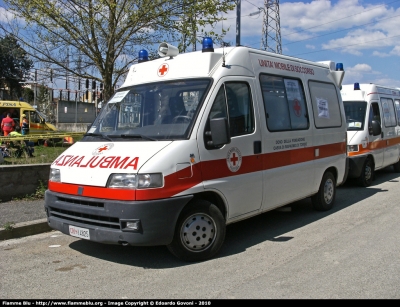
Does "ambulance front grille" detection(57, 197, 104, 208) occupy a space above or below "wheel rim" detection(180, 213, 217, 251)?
above

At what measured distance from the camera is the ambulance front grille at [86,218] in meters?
4.67

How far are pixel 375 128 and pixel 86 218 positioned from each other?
7.83 m

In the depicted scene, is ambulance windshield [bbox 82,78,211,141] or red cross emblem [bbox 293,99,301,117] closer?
ambulance windshield [bbox 82,78,211,141]

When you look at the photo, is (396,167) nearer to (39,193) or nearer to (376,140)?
(376,140)

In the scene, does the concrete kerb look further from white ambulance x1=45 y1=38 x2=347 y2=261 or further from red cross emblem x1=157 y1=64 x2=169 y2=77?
red cross emblem x1=157 y1=64 x2=169 y2=77

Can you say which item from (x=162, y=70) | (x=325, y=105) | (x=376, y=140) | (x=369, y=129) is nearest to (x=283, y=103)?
(x=325, y=105)

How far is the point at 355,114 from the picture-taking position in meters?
10.7

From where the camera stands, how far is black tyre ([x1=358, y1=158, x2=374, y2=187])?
10.3 metres

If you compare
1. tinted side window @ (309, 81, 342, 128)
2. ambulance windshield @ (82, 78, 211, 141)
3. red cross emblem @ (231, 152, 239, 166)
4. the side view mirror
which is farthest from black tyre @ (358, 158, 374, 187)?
ambulance windshield @ (82, 78, 211, 141)

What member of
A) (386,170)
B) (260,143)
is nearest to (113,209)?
(260,143)

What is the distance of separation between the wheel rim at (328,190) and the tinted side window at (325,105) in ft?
3.49

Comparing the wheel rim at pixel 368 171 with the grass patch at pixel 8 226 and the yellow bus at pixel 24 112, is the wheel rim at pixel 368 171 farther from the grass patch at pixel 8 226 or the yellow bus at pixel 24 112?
the yellow bus at pixel 24 112

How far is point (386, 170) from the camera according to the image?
45.5 ft

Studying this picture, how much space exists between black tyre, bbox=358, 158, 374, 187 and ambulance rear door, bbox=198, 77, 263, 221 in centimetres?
532
